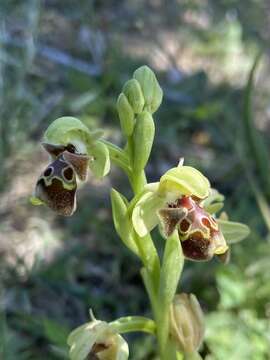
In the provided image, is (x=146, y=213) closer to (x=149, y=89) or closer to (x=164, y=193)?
(x=164, y=193)

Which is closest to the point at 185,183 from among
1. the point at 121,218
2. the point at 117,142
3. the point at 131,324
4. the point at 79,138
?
the point at 121,218

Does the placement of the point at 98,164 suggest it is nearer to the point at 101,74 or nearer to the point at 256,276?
the point at 256,276

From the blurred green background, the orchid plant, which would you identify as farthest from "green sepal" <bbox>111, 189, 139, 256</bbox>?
the blurred green background

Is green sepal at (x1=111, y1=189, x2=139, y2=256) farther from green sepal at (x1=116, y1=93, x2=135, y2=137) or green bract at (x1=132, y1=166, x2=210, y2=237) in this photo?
green sepal at (x1=116, y1=93, x2=135, y2=137)

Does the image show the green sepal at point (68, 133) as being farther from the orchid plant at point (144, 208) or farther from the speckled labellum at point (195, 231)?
the speckled labellum at point (195, 231)

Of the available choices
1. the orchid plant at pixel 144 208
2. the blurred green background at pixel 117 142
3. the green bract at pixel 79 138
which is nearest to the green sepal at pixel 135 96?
the orchid plant at pixel 144 208

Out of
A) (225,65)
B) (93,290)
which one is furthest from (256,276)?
(225,65)
